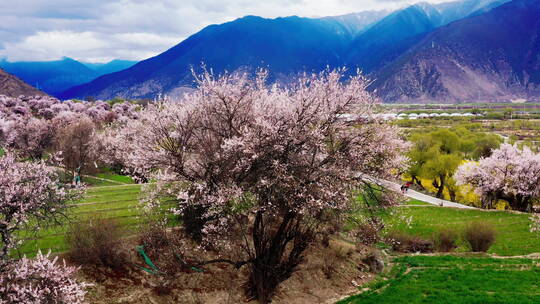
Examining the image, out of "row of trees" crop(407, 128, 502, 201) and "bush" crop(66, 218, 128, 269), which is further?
"row of trees" crop(407, 128, 502, 201)

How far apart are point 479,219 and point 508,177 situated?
1016cm

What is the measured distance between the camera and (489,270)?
1931 cm

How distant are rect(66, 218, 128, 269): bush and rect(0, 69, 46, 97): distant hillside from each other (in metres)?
141

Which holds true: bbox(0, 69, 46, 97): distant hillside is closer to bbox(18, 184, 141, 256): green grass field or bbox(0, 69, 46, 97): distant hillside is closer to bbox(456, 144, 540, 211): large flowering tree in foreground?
bbox(18, 184, 141, 256): green grass field

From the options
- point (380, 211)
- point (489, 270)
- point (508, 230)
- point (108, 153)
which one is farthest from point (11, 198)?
point (108, 153)

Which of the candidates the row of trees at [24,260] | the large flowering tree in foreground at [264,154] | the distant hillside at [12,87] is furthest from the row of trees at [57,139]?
the distant hillside at [12,87]

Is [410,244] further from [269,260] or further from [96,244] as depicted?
[96,244]

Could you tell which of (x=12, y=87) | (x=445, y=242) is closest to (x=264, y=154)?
(x=445, y=242)

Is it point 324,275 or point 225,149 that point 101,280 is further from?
point 324,275

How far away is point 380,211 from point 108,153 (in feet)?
124

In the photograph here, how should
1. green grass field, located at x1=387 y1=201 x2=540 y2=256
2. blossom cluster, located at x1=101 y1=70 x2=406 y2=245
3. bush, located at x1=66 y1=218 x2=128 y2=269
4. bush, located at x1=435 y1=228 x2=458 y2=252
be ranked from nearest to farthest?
→ blossom cluster, located at x1=101 y1=70 x2=406 y2=245 < bush, located at x1=66 y1=218 x2=128 y2=269 < green grass field, located at x1=387 y1=201 x2=540 y2=256 < bush, located at x1=435 y1=228 x2=458 y2=252

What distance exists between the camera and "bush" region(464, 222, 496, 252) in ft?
79.8

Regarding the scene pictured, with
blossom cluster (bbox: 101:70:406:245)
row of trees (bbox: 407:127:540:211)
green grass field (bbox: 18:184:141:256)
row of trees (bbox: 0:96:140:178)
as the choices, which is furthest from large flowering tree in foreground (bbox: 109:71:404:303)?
row of trees (bbox: 0:96:140:178)

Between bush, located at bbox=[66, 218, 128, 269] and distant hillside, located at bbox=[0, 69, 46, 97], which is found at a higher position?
distant hillside, located at bbox=[0, 69, 46, 97]
